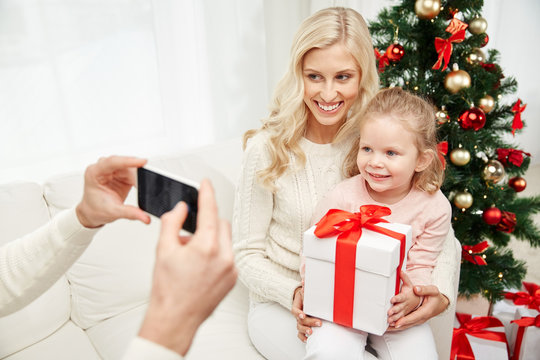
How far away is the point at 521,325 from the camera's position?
1.85 metres

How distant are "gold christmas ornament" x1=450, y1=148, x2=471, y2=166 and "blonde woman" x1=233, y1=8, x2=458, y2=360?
0.43 metres

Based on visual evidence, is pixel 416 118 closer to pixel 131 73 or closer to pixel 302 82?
pixel 302 82

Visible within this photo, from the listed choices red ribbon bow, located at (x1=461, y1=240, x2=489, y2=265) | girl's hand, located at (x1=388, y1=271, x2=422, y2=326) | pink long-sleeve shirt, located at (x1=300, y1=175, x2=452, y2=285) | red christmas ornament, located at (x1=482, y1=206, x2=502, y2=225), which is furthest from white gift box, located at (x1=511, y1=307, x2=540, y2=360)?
girl's hand, located at (x1=388, y1=271, x2=422, y2=326)

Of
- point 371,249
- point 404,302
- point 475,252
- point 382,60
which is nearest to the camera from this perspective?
point 371,249

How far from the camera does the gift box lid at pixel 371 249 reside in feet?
3.51

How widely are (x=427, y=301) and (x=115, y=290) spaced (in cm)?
104

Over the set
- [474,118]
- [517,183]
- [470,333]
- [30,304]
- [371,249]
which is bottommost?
[470,333]

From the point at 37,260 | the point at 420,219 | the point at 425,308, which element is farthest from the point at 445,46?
the point at 37,260

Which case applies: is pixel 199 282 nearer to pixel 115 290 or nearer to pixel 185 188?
pixel 185 188

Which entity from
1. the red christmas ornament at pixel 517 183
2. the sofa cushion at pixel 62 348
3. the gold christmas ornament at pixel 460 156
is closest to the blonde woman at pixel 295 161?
the gold christmas ornament at pixel 460 156

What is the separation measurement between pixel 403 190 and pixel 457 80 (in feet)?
1.83

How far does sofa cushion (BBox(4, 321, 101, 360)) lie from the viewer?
1.38 metres

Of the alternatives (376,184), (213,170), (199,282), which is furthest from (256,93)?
(199,282)

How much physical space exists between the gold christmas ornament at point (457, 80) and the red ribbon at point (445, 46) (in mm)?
52
